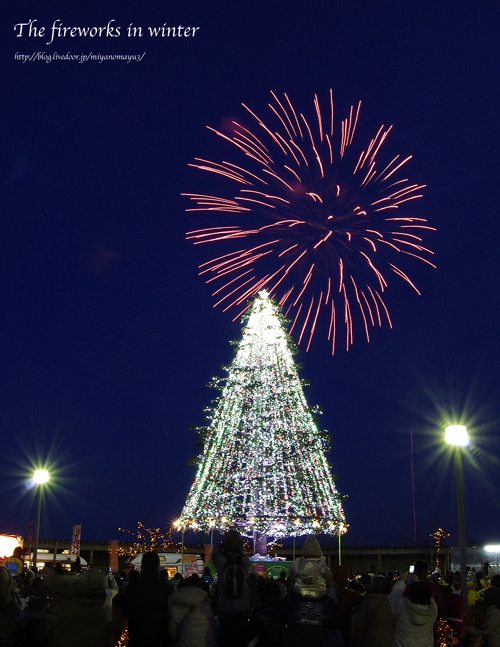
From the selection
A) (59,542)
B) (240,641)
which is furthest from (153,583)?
(59,542)

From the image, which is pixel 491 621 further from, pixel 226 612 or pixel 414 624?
pixel 226 612

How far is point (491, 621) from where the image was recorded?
8383 mm

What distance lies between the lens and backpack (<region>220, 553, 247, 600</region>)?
7.60 metres

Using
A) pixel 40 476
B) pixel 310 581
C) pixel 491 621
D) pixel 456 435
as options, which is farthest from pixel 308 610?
pixel 40 476

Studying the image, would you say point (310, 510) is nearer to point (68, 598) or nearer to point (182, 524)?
point (182, 524)

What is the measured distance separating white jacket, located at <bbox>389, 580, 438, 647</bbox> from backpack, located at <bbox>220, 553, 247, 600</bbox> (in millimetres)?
1843

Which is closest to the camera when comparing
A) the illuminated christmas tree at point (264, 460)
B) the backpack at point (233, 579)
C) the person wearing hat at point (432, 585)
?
the backpack at point (233, 579)

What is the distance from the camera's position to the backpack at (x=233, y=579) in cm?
760

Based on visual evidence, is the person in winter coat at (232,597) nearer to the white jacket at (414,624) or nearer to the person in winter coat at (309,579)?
the person in winter coat at (309,579)

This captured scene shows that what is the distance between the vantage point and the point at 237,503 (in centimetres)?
2605

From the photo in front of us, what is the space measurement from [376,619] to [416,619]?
1.71 ft

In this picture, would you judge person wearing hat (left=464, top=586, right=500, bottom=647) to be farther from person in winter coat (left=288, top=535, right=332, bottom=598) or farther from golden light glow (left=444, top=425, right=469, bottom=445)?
golden light glow (left=444, top=425, right=469, bottom=445)

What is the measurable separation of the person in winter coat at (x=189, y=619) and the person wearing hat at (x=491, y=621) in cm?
377

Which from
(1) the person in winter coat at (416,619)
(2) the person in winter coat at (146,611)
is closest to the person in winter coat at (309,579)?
(1) the person in winter coat at (416,619)
